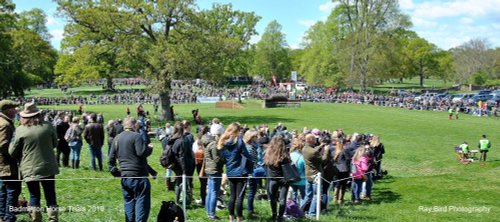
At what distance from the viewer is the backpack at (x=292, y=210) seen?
9.09 metres

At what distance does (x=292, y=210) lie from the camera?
9102mm

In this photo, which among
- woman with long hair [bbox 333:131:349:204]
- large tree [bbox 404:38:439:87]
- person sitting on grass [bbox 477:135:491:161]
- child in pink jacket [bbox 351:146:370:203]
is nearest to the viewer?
woman with long hair [bbox 333:131:349:204]

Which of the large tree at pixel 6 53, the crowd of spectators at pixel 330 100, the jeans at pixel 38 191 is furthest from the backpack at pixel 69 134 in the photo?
the crowd of spectators at pixel 330 100

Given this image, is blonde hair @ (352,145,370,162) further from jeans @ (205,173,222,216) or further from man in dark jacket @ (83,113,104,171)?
man in dark jacket @ (83,113,104,171)

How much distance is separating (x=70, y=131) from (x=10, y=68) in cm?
3238

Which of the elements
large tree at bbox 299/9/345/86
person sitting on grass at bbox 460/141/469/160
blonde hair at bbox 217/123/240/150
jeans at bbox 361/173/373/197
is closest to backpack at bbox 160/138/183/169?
blonde hair at bbox 217/123/240/150

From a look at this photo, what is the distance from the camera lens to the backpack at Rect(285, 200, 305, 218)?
29.8 feet

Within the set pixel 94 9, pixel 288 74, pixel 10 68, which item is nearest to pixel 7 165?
pixel 94 9

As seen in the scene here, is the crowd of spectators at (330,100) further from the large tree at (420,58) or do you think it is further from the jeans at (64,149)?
the jeans at (64,149)

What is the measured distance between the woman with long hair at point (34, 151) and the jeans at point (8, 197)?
0.40 metres

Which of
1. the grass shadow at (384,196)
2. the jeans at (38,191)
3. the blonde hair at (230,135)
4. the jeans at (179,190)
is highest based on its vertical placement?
the blonde hair at (230,135)

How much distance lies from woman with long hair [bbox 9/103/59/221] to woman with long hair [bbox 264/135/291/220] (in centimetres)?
376

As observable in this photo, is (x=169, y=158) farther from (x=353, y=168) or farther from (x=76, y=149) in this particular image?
(x=76, y=149)

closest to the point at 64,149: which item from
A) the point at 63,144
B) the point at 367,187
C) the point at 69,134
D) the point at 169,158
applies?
the point at 63,144
